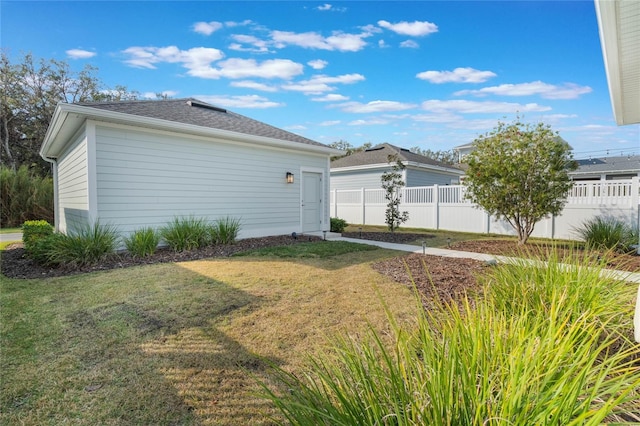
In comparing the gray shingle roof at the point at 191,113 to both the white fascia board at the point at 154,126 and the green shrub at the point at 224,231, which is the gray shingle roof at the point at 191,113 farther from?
the green shrub at the point at 224,231

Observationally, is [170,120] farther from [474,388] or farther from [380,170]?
[380,170]

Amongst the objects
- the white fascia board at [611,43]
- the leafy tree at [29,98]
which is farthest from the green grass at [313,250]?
the leafy tree at [29,98]

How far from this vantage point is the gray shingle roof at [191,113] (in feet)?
26.0

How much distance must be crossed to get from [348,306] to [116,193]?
6.42 m

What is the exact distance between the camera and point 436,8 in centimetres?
931

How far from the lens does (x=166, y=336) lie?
124 inches

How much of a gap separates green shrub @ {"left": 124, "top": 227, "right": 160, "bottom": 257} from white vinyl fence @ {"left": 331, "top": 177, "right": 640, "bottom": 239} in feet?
29.6

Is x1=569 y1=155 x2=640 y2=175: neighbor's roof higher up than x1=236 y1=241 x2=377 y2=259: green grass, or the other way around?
x1=569 y1=155 x2=640 y2=175: neighbor's roof

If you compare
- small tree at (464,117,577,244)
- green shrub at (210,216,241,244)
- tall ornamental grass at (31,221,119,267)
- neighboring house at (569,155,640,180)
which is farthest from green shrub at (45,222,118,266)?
neighboring house at (569,155,640,180)

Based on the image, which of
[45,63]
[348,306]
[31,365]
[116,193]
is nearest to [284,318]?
[348,306]

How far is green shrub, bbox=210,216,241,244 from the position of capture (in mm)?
8422

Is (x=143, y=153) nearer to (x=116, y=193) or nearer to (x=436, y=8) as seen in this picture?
(x=116, y=193)

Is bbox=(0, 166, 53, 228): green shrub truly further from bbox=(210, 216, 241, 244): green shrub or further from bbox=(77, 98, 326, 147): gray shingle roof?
bbox=(210, 216, 241, 244): green shrub

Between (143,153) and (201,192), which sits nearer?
(143,153)
